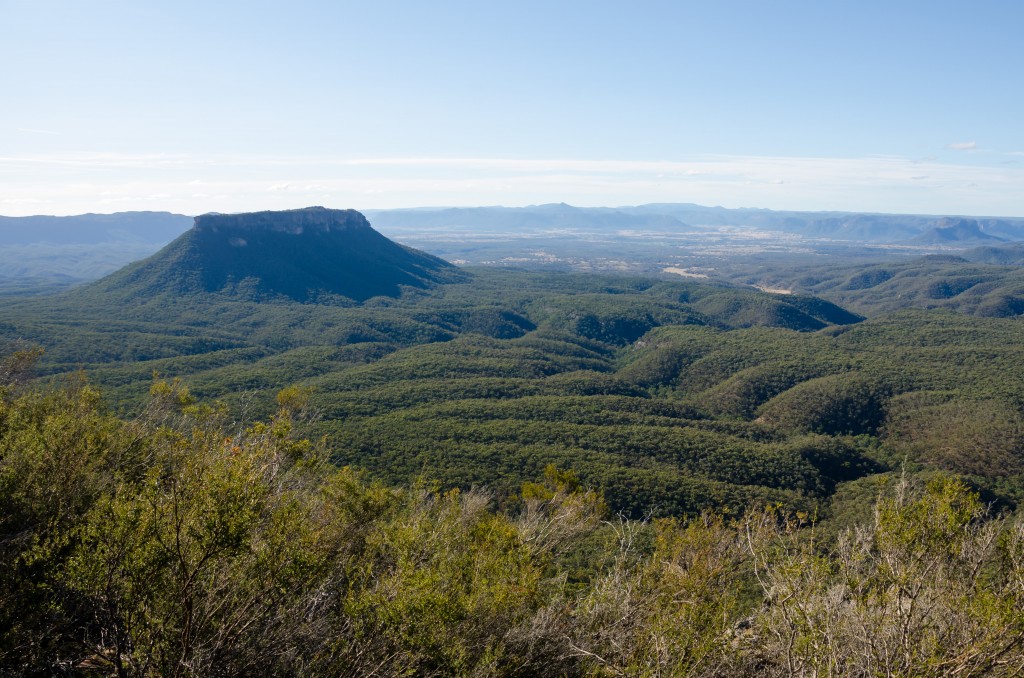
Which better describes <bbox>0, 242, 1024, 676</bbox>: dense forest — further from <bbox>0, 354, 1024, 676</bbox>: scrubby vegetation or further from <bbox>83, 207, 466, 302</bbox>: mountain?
<bbox>83, 207, 466, 302</bbox>: mountain

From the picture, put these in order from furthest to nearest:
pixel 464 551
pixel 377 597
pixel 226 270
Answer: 1. pixel 226 270
2. pixel 464 551
3. pixel 377 597

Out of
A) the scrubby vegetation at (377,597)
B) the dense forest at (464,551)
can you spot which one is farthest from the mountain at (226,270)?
the scrubby vegetation at (377,597)

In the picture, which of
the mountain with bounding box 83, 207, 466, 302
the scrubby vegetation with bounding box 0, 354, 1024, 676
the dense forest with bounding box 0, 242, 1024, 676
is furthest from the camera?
the mountain with bounding box 83, 207, 466, 302

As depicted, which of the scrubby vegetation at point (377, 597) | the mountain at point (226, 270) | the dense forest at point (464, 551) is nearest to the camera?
the scrubby vegetation at point (377, 597)

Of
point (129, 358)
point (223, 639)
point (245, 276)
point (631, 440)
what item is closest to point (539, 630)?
point (223, 639)

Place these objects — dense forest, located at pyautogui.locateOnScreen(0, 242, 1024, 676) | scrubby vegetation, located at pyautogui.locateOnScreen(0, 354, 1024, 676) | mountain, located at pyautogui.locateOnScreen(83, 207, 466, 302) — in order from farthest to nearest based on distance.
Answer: mountain, located at pyautogui.locateOnScreen(83, 207, 466, 302) → dense forest, located at pyautogui.locateOnScreen(0, 242, 1024, 676) → scrubby vegetation, located at pyautogui.locateOnScreen(0, 354, 1024, 676)

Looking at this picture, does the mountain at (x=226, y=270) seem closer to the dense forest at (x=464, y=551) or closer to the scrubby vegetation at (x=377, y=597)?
the dense forest at (x=464, y=551)

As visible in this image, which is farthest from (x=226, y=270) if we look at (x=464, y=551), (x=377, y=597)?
(x=377, y=597)

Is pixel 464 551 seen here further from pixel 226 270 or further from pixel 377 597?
pixel 226 270

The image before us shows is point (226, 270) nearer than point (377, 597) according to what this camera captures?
No

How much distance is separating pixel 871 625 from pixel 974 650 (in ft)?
6.19

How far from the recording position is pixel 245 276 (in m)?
180

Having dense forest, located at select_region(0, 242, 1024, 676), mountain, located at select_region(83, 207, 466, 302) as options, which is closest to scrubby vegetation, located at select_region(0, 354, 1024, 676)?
dense forest, located at select_region(0, 242, 1024, 676)

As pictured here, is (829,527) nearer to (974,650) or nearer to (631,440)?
(631,440)
